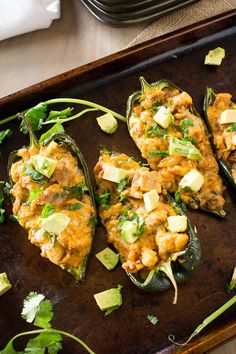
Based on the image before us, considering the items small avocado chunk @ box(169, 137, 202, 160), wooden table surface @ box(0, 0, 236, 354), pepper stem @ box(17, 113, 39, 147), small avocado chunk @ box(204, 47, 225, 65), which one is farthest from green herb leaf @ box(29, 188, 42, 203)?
small avocado chunk @ box(204, 47, 225, 65)

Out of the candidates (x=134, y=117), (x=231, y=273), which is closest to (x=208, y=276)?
(x=231, y=273)

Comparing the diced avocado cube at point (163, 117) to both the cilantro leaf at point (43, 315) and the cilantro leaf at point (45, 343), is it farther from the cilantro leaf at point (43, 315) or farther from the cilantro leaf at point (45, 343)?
the cilantro leaf at point (45, 343)

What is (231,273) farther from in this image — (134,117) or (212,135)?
(134,117)

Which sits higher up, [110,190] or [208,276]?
[110,190]

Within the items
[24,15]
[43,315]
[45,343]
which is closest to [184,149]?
[43,315]

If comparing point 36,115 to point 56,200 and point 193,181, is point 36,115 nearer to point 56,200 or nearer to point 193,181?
point 56,200
